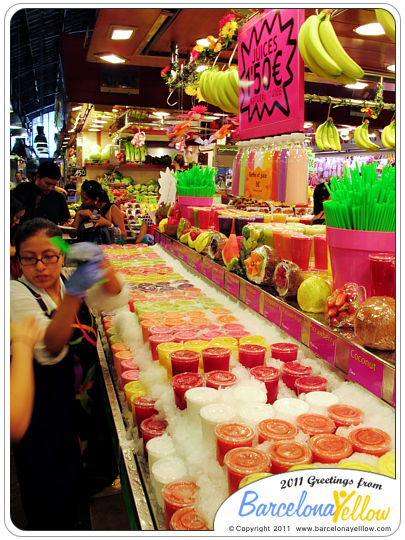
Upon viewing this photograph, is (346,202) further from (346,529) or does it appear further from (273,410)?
(346,529)

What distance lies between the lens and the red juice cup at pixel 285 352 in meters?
1.71

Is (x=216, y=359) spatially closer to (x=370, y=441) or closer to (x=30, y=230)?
(x=370, y=441)

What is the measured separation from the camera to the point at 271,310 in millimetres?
2031

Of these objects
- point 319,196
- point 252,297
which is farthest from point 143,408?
point 319,196

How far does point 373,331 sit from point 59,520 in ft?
3.70

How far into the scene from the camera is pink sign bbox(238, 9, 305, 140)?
89.4 inches

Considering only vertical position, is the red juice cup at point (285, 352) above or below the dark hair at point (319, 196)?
below

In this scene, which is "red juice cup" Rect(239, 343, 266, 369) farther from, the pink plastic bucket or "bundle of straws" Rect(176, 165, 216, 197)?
"bundle of straws" Rect(176, 165, 216, 197)

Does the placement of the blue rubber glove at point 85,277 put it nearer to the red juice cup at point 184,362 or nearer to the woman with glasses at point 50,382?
the woman with glasses at point 50,382

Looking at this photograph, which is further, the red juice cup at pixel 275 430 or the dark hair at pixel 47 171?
the dark hair at pixel 47 171

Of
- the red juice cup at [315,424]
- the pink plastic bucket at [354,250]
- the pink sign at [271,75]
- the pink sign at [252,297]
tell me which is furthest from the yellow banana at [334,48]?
the red juice cup at [315,424]

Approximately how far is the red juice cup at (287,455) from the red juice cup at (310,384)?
0.35 meters

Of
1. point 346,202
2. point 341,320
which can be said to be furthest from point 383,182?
point 341,320
